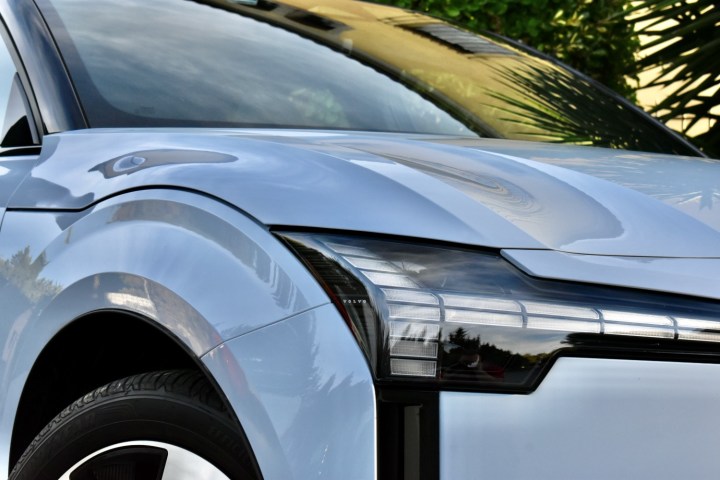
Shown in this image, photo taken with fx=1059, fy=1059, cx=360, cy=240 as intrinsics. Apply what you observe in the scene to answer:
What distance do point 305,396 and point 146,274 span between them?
0.38 meters

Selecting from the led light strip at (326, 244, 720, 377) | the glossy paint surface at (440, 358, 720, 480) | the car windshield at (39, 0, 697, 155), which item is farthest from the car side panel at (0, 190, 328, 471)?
the car windshield at (39, 0, 697, 155)

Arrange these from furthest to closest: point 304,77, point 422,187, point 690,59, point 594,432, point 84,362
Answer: point 690,59
point 304,77
point 84,362
point 422,187
point 594,432

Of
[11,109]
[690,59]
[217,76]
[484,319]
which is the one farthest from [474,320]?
[690,59]

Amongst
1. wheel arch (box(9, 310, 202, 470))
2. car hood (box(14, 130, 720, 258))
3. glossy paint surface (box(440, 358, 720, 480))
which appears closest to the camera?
glossy paint surface (box(440, 358, 720, 480))

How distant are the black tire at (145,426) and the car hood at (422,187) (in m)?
0.29

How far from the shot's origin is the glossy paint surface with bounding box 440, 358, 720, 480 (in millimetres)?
1297

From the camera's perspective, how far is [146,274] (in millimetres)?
1604

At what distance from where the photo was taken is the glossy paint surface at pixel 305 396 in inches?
52.4

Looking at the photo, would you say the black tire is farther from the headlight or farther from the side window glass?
the side window glass

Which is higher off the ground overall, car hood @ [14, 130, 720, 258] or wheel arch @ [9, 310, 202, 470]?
car hood @ [14, 130, 720, 258]

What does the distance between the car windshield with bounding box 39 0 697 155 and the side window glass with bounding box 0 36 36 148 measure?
0.14 m

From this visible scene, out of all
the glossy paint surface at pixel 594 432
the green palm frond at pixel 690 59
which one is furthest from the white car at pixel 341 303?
the green palm frond at pixel 690 59

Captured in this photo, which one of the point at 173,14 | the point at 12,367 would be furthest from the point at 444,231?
the point at 173,14

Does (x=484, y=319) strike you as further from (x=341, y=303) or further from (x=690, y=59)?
(x=690, y=59)
